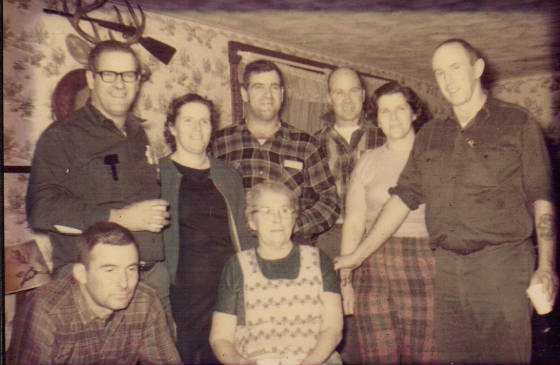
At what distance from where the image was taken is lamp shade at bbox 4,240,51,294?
1402mm

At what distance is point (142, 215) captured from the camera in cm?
132

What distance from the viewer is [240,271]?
1.29m

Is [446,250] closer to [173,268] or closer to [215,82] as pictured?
[173,268]

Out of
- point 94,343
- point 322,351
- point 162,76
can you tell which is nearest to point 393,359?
point 322,351

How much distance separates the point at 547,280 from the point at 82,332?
45.8 inches

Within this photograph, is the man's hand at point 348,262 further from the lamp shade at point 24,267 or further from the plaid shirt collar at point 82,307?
the lamp shade at point 24,267

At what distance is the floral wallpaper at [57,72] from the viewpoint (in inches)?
59.2

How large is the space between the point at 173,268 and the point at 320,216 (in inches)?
22.5

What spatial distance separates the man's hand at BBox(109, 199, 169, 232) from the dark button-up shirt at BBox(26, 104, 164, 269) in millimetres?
27

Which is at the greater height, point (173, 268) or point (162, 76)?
point (162, 76)

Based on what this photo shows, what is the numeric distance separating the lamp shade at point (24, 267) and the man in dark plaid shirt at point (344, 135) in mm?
994

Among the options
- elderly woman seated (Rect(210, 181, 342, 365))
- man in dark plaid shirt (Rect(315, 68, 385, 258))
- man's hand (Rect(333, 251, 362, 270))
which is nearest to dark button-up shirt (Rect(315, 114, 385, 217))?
man in dark plaid shirt (Rect(315, 68, 385, 258))

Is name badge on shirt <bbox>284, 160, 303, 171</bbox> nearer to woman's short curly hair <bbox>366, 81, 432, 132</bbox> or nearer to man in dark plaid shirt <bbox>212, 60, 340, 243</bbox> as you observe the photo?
man in dark plaid shirt <bbox>212, 60, 340, 243</bbox>

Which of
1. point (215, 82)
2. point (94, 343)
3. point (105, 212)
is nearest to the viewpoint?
point (94, 343)
